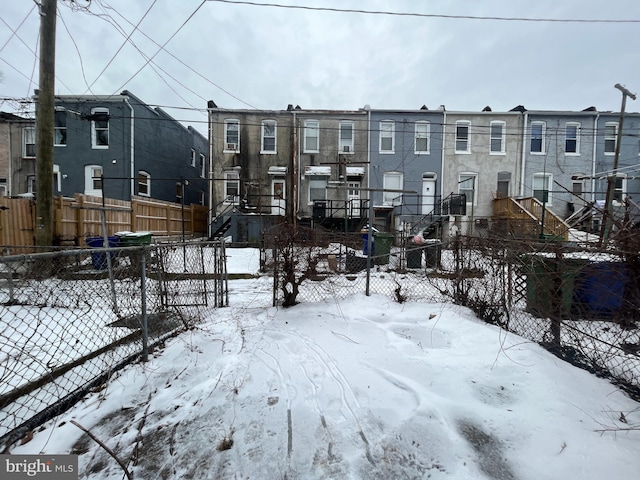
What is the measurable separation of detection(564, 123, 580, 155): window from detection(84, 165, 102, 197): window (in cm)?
2792

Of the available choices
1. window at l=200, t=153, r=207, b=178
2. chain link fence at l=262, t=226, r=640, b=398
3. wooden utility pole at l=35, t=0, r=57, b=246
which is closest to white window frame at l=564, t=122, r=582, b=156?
chain link fence at l=262, t=226, r=640, b=398

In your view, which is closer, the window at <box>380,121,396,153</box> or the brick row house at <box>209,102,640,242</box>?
the brick row house at <box>209,102,640,242</box>

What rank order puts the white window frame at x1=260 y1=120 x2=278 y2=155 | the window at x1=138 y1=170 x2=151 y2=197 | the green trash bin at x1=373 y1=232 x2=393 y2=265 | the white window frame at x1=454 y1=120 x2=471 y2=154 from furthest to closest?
1. the white window frame at x1=260 y1=120 x2=278 y2=155
2. the white window frame at x1=454 y1=120 x2=471 y2=154
3. the window at x1=138 y1=170 x2=151 y2=197
4. the green trash bin at x1=373 y1=232 x2=393 y2=265

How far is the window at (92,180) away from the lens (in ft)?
52.7

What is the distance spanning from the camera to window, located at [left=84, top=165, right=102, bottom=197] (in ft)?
52.7

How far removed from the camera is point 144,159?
673 inches

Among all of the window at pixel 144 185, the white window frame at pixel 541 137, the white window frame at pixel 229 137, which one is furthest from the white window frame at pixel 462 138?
the window at pixel 144 185

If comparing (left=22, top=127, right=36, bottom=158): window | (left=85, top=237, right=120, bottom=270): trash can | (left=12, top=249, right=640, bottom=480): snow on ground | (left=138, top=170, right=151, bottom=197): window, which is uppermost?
(left=22, top=127, right=36, bottom=158): window

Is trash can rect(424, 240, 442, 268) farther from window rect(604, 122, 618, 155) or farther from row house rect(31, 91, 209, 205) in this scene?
window rect(604, 122, 618, 155)

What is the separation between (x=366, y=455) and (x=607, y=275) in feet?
9.91

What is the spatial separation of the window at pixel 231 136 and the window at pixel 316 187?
5020 mm

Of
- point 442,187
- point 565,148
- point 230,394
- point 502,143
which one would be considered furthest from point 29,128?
point 565,148

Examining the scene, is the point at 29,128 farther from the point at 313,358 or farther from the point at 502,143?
the point at 502,143

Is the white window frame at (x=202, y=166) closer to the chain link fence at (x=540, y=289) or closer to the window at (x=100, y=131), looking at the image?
the window at (x=100, y=131)
